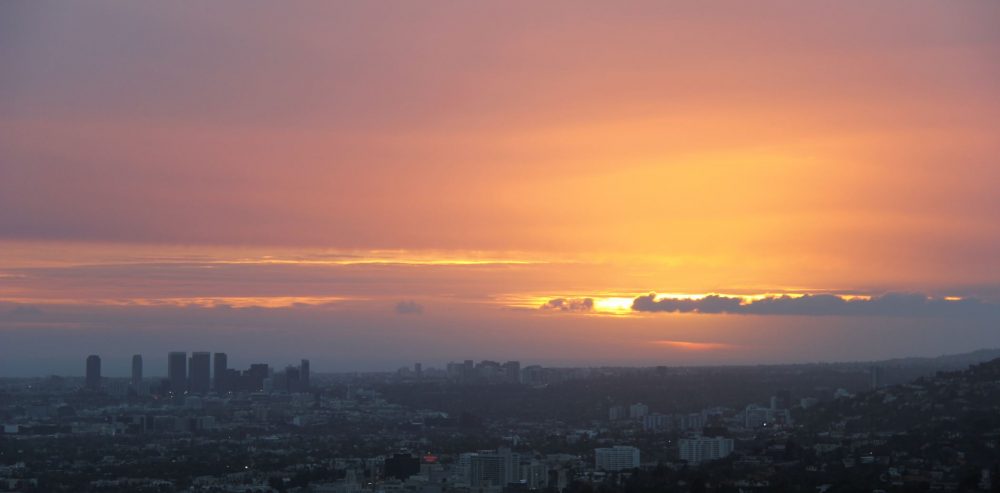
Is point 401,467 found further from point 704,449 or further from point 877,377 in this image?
point 877,377

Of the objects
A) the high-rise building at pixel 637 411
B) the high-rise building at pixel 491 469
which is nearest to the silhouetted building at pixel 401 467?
the high-rise building at pixel 491 469

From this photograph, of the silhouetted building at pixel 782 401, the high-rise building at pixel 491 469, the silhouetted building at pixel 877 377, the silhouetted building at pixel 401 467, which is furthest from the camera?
the silhouetted building at pixel 877 377

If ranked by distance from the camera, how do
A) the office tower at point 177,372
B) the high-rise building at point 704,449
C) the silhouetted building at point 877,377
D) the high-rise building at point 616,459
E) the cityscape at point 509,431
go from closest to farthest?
the cityscape at point 509,431 → the high-rise building at point 616,459 → the high-rise building at point 704,449 → the silhouetted building at point 877,377 → the office tower at point 177,372

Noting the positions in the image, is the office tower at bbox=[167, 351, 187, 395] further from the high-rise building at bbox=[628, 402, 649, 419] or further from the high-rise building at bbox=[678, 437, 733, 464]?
the high-rise building at bbox=[678, 437, 733, 464]

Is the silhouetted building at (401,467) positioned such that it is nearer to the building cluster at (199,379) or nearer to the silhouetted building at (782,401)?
the silhouetted building at (782,401)

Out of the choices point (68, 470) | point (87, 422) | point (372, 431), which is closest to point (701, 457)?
point (68, 470)

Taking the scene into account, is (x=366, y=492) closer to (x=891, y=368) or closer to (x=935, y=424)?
(x=935, y=424)

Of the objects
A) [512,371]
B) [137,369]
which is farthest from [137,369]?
[512,371]
